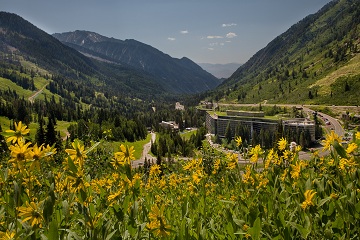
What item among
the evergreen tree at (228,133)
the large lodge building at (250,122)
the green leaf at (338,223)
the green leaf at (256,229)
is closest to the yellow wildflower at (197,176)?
the green leaf at (338,223)

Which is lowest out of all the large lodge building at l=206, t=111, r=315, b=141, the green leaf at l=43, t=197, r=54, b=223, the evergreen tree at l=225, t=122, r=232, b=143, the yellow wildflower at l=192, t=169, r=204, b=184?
the evergreen tree at l=225, t=122, r=232, b=143

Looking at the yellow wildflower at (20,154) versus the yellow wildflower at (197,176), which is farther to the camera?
the yellow wildflower at (197,176)

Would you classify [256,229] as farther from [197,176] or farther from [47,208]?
[197,176]

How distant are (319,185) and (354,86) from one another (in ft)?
740

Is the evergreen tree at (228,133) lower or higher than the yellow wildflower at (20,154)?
lower

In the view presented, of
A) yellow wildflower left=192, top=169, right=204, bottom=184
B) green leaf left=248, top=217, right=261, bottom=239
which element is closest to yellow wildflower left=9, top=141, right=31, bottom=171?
green leaf left=248, top=217, right=261, bottom=239

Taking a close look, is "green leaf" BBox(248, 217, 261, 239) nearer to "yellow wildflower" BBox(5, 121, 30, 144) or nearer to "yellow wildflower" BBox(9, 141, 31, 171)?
"yellow wildflower" BBox(9, 141, 31, 171)

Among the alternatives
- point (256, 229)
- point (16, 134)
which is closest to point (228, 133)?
point (256, 229)

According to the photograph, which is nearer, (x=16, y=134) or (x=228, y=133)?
(x=16, y=134)

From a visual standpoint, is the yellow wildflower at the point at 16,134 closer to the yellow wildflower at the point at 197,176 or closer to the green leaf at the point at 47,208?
the green leaf at the point at 47,208

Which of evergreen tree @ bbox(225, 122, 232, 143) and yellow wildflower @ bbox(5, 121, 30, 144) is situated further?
evergreen tree @ bbox(225, 122, 232, 143)

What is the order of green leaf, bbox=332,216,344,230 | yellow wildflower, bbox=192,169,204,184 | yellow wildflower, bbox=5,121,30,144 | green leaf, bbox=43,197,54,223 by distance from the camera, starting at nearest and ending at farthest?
green leaf, bbox=43,197,54,223 → yellow wildflower, bbox=5,121,30,144 → green leaf, bbox=332,216,344,230 → yellow wildflower, bbox=192,169,204,184

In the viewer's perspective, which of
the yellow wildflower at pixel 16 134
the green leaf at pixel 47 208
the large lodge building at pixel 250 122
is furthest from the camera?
the large lodge building at pixel 250 122

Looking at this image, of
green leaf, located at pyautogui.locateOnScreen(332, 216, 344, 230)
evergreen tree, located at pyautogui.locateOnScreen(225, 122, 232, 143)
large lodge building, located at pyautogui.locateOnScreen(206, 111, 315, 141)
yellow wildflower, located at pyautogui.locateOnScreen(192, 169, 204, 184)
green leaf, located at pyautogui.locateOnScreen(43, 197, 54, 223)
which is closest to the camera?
green leaf, located at pyautogui.locateOnScreen(43, 197, 54, 223)
